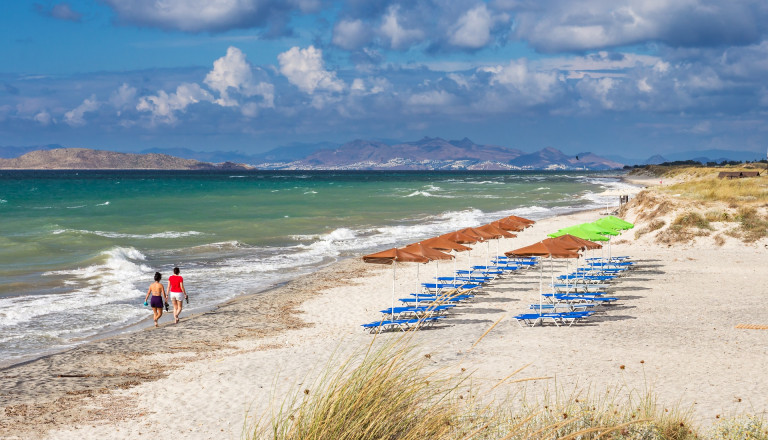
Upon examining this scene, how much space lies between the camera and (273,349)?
12812 mm

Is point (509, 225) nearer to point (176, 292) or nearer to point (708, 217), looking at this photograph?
point (708, 217)

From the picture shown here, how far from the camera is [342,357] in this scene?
11844 millimetres

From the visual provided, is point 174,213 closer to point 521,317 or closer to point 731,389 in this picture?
point 521,317

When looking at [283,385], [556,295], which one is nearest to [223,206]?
[556,295]

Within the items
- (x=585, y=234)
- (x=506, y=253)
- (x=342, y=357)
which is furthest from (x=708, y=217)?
(x=342, y=357)

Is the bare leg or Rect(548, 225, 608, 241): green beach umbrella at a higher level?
Rect(548, 225, 608, 241): green beach umbrella

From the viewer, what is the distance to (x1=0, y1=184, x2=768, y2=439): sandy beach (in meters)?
9.16

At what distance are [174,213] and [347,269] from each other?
32.7m

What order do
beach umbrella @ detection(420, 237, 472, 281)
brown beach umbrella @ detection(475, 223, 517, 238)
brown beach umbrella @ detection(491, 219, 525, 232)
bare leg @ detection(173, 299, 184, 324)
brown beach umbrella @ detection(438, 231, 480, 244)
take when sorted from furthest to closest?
brown beach umbrella @ detection(491, 219, 525, 232) → brown beach umbrella @ detection(475, 223, 517, 238) → brown beach umbrella @ detection(438, 231, 480, 244) → beach umbrella @ detection(420, 237, 472, 281) → bare leg @ detection(173, 299, 184, 324)

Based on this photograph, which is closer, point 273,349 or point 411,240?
point 273,349

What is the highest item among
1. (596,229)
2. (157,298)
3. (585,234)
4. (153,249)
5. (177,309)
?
(596,229)

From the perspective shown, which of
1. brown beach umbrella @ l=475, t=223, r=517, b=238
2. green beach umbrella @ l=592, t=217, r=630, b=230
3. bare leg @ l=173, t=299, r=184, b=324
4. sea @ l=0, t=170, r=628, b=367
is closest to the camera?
bare leg @ l=173, t=299, r=184, b=324

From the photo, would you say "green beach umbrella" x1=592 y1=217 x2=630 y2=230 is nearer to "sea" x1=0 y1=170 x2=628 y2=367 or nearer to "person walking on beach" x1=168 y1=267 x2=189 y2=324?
"sea" x1=0 y1=170 x2=628 y2=367

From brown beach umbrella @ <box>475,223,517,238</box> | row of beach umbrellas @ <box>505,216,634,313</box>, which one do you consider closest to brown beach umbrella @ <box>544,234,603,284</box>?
row of beach umbrellas @ <box>505,216,634,313</box>
